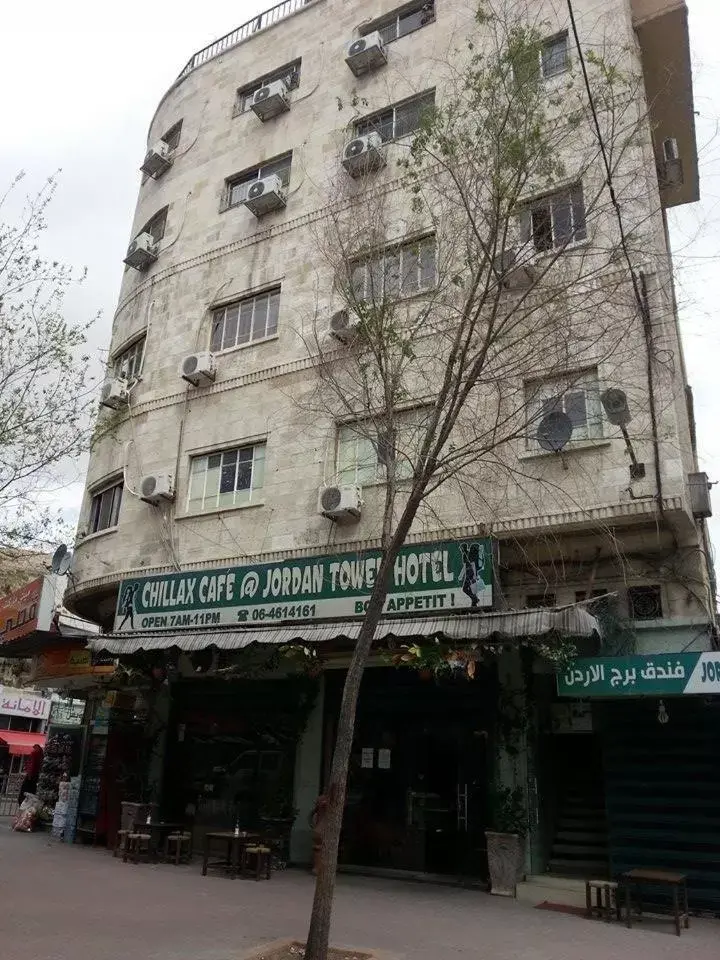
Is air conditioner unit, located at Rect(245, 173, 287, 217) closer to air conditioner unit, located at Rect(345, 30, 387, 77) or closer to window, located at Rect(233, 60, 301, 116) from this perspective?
air conditioner unit, located at Rect(345, 30, 387, 77)

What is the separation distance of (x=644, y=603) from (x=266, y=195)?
1182 cm

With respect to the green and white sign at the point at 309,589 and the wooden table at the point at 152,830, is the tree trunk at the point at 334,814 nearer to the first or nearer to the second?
the green and white sign at the point at 309,589

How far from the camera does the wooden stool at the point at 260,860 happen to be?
11352 millimetres

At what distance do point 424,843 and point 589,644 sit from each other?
4454mm

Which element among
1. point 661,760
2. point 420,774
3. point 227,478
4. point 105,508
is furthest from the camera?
point 105,508

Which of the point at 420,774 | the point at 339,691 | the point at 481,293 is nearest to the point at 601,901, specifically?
the point at 420,774

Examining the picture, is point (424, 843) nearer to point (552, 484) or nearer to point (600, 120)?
point (552, 484)

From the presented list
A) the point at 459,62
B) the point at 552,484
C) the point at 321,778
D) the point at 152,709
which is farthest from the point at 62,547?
the point at 459,62

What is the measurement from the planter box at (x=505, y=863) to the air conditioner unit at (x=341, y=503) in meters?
5.49

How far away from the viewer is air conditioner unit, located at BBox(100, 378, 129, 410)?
18.1m

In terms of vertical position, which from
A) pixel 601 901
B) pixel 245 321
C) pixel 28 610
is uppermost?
pixel 245 321

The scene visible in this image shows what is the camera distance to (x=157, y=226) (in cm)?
2048

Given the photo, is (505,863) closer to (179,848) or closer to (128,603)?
(179,848)

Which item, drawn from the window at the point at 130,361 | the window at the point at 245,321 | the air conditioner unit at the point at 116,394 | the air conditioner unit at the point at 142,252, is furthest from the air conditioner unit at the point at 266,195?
the air conditioner unit at the point at 116,394
